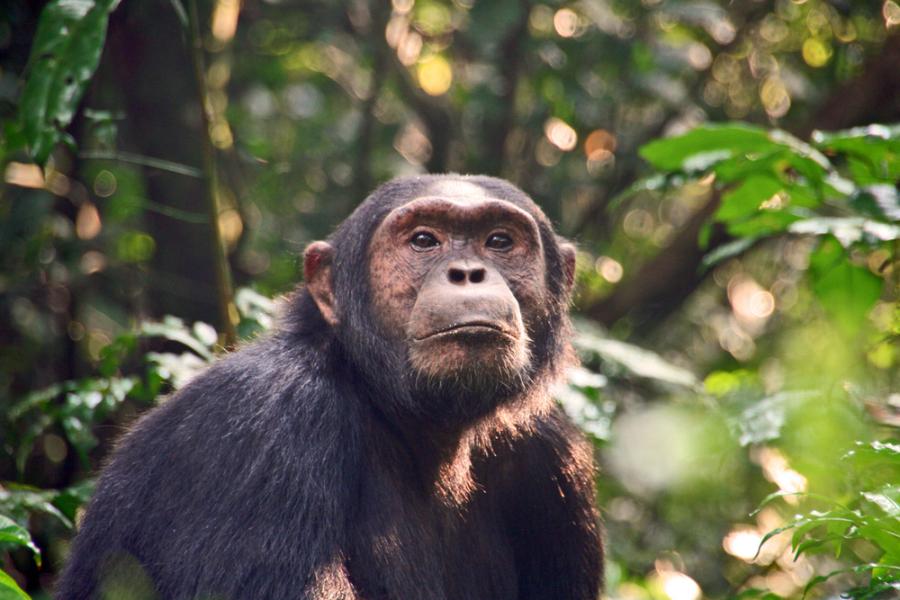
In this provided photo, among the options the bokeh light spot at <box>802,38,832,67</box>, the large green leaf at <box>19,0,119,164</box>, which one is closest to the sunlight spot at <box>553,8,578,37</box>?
the bokeh light spot at <box>802,38,832,67</box>

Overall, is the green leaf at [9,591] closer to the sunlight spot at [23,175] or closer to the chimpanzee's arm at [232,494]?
the chimpanzee's arm at [232,494]

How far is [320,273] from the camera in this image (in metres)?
5.03

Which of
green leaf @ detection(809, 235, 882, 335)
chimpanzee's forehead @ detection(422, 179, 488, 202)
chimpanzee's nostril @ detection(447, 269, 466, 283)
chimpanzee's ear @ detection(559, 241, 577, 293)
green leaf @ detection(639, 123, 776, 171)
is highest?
green leaf @ detection(639, 123, 776, 171)

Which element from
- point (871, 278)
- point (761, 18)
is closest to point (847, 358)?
point (871, 278)

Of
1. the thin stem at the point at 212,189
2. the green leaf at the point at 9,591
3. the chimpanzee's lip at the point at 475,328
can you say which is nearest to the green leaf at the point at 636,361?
the chimpanzee's lip at the point at 475,328

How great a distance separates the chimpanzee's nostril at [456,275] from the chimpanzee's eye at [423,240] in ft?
1.08

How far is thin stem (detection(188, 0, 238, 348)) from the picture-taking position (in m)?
5.50

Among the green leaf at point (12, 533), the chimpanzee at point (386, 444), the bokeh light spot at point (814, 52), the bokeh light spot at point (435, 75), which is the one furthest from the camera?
the bokeh light spot at point (435, 75)

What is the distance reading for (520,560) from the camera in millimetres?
5137

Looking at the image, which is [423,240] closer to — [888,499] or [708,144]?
[708,144]

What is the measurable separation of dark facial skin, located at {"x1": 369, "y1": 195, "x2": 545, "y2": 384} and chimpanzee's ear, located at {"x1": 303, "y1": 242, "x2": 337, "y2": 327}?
0.27 metres

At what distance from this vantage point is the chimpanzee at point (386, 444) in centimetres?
406

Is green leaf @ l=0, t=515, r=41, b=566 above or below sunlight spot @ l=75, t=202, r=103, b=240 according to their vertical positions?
above

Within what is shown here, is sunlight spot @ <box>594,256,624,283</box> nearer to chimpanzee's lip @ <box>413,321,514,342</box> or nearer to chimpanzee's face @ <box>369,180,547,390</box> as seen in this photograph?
chimpanzee's face @ <box>369,180,547,390</box>
